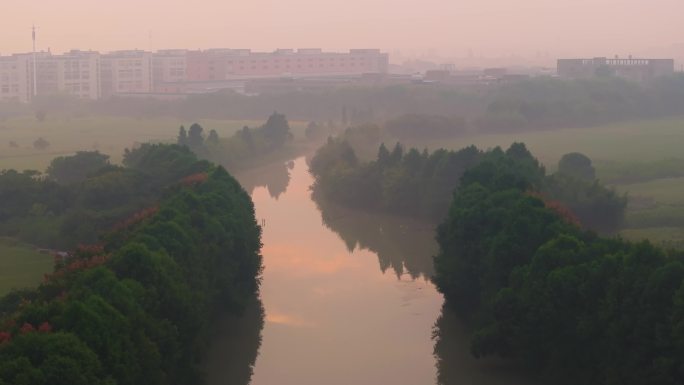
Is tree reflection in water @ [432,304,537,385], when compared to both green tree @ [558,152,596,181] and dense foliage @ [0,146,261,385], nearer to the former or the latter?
dense foliage @ [0,146,261,385]

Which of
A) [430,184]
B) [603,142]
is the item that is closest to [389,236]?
[430,184]

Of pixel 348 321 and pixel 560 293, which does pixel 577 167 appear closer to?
pixel 348 321

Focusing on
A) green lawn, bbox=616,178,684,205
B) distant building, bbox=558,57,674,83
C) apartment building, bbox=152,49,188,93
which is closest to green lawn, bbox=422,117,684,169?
green lawn, bbox=616,178,684,205

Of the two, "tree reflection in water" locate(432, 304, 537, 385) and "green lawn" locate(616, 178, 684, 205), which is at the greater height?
"green lawn" locate(616, 178, 684, 205)

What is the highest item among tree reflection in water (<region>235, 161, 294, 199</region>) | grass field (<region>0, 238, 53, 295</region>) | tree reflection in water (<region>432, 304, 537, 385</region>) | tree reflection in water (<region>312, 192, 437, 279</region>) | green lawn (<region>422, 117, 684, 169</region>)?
green lawn (<region>422, 117, 684, 169</region>)

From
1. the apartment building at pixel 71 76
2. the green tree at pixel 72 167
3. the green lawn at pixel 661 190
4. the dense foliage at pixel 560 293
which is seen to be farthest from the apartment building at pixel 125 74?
the dense foliage at pixel 560 293

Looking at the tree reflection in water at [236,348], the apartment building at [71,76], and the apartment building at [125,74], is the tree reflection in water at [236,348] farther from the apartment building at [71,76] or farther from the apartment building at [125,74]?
the apartment building at [125,74]
